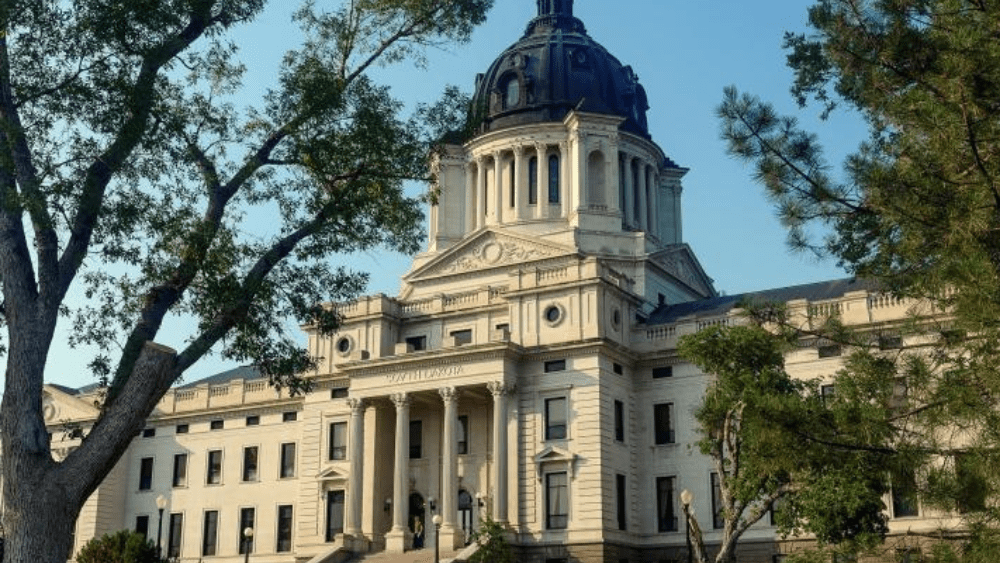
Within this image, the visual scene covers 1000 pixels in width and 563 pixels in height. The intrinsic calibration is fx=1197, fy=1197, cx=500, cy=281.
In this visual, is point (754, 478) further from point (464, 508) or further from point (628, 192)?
point (628, 192)

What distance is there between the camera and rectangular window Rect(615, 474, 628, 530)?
4700cm

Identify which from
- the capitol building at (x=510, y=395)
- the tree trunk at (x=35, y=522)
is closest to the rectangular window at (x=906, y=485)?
the tree trunk at (x=35, y=522)

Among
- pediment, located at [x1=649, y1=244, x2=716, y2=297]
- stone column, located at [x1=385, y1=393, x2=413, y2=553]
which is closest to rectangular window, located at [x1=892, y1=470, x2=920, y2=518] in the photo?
stone column, located at [x1=385, y1=393, x2=413, y2=553]

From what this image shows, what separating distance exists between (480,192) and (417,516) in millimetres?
19605

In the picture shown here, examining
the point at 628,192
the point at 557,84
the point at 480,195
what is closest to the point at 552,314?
the point at 628,192

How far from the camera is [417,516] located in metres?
50.3

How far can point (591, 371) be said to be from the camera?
46844 millimetres

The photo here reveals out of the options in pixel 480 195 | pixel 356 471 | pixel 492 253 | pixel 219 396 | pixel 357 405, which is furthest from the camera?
pixel 480 195

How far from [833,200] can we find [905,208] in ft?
5.25

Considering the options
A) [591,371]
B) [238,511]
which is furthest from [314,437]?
[591,371]

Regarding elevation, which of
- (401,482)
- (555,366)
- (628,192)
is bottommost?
(401,482)

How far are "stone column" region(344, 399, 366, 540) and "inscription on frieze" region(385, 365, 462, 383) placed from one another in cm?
189

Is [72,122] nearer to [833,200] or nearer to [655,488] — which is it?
[833,200]

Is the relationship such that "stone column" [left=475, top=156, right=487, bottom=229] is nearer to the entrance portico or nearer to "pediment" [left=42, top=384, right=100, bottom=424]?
the entrance portico
